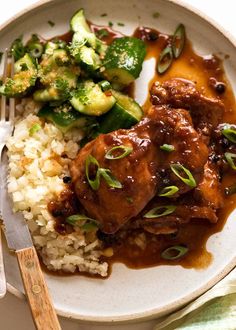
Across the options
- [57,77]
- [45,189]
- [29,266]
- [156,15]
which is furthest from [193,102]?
[29,266]

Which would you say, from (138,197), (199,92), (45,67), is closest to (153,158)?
(138,197)

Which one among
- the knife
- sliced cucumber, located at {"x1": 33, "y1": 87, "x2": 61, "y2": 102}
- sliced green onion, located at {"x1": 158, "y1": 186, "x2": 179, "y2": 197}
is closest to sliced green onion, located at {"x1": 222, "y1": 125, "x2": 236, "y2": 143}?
sliced green onion, located at {"x1": 158, "y1": 186, "x2": 179, "y2": 197}

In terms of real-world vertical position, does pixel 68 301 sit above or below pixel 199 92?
below

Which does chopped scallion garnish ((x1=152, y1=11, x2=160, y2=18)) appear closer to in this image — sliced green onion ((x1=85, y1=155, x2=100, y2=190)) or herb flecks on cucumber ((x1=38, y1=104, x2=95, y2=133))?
herb flecks on cucumber ((x1=38, y1=104, x2=95, y2=133))

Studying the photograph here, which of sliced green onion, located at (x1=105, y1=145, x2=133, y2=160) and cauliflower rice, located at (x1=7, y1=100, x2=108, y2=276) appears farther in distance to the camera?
cauliflower rice, located at (x1=7, y1=100, x2=108, y2=276)

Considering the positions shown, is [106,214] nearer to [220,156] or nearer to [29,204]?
[29,204]

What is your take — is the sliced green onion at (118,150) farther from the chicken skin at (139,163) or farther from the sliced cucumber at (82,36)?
the sliced cucumber at (82,36)
